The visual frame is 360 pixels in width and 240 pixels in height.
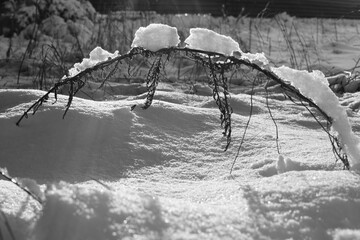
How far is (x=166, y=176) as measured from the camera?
53.0 inches

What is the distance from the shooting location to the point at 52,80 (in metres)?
3.49

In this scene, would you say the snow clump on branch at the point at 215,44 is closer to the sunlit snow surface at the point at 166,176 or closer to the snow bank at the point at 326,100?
the snow bank at the point at 326,100

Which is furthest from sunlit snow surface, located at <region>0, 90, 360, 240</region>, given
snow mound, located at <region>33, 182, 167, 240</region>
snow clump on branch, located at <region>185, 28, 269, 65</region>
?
snow clump on branch, located at <region>185, 28, 269, 65</region>

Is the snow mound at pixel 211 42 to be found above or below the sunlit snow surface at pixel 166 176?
above

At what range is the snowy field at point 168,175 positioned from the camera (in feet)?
2.74

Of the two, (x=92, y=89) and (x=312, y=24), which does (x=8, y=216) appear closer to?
(x=92, y=89)

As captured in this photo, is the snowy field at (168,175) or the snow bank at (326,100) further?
the snow bank at (326,100)

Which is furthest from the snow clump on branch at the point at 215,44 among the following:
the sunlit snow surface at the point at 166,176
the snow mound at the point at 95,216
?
the snow mound at the point at 95,216

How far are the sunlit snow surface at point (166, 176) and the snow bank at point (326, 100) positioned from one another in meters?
0.09

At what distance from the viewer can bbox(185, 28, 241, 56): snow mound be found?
1.20 m

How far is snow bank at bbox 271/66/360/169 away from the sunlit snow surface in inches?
3.7

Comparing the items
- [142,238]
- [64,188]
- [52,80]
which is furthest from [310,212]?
[52,80]

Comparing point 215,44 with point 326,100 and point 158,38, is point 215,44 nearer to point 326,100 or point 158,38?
point 158,38

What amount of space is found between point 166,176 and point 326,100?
53 cm
